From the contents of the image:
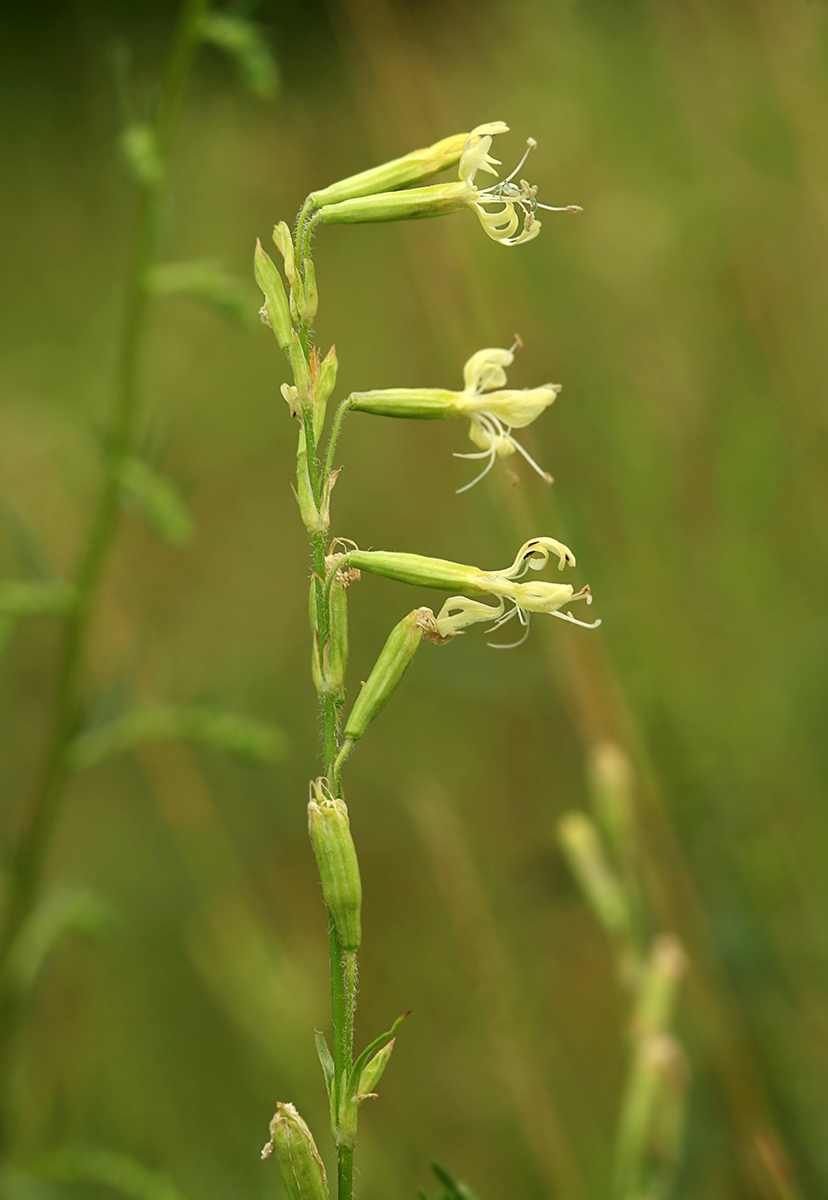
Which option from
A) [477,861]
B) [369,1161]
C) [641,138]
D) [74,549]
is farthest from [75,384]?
[369,1161]

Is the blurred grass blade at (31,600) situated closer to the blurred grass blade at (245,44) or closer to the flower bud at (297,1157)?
the blurred grass blade at (245,44)

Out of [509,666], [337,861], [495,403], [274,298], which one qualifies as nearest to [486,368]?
[495,403]

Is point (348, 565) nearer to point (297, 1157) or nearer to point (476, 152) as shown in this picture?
point (476, 152)

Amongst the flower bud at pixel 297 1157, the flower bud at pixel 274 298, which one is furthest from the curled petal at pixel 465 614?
the flower bud at pixel 297 1157

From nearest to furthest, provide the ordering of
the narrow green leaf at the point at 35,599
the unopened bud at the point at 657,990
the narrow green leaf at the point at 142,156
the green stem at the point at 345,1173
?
the green stem at the point at 345,1173 < the unopened bud at the point at 657,990 < the narrow green leaf at the point at 142,156 < the narrow green leaf at the point at 35,599

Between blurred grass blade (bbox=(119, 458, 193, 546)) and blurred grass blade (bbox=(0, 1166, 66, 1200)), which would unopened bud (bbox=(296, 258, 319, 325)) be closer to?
blurred grass blade (bbox=(119, 458, 193, 546))

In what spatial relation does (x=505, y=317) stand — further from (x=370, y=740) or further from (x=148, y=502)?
(x=370, y=740)

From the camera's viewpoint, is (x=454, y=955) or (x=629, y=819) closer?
(x=629, y=819)
